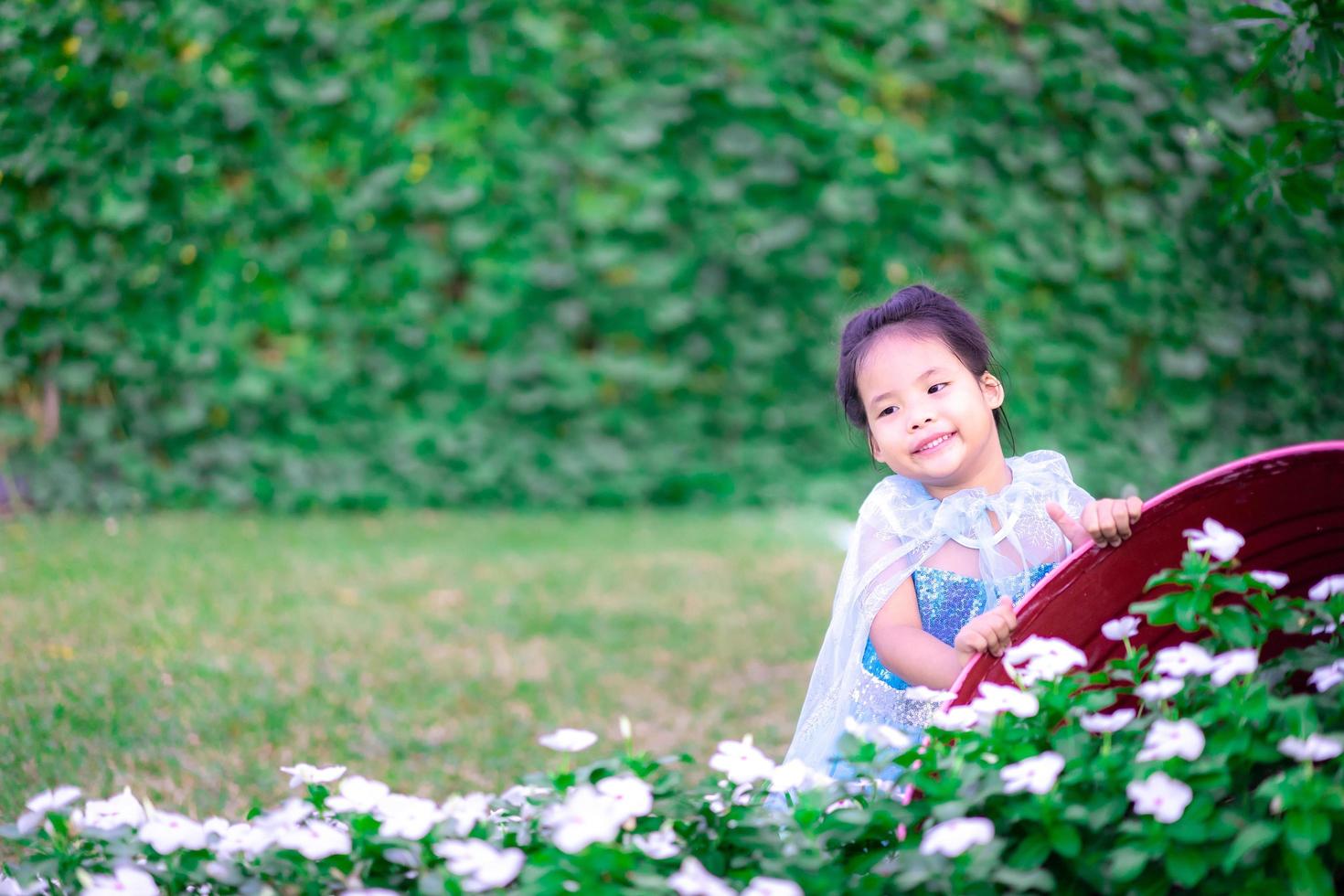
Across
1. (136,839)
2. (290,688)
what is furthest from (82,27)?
(136,839)

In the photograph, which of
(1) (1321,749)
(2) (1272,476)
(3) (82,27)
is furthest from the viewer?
(3) (82,27)

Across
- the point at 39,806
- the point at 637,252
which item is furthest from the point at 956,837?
the point at 637,252

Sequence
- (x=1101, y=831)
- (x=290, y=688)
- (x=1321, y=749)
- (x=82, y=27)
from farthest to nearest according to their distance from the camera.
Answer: (x=82, y=27), (x=290, y=688), (x=1101, y=831), (x=1321, y=749)

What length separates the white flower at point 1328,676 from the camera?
1320 mm

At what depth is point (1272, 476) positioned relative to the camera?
1.68m

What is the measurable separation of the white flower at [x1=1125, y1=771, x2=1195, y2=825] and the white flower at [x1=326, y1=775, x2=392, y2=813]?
78 cm

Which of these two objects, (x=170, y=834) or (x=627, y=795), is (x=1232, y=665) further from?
(x=170, y=834)

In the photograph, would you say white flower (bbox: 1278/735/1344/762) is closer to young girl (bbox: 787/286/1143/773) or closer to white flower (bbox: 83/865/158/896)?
young girl (bbox: 787/286/1143/773)

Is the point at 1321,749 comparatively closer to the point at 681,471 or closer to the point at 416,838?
the point at 416,838

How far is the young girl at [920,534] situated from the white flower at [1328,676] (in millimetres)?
550

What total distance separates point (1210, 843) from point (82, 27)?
4.48 metres

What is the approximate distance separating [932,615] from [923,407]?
320 mm

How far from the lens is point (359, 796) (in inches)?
54.2

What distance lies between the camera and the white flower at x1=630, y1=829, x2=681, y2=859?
1.24m
